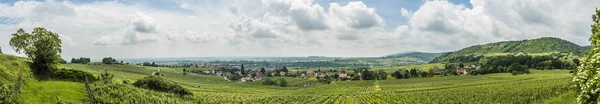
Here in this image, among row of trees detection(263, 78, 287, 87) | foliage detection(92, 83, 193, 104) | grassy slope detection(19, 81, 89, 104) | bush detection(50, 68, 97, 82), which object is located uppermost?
bush detection(50, 68, 97, 82)

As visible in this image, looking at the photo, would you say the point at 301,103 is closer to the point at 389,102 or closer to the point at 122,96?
the point at 389,102

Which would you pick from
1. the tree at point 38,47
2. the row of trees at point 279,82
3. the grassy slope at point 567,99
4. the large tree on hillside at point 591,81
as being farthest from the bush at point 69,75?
the row of trees at point 279,82

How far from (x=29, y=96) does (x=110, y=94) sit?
11.9 m

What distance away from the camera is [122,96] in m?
47.8

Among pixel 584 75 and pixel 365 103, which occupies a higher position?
pixel 584 75

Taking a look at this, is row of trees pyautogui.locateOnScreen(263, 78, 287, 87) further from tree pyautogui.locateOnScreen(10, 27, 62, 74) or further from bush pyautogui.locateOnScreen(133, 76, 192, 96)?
tree pyautogui.locateOnScreen(10, 27, 62, 74)

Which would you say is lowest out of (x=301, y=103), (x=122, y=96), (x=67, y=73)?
(x=301, y=103)

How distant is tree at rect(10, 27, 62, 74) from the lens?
155 feet

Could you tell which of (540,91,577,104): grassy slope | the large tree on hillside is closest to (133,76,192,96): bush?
(540,91,577,104): grassy slope

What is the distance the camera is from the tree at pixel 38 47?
47.1m

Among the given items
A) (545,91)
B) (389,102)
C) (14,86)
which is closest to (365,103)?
(389,102)

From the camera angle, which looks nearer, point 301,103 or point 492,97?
point 492,97

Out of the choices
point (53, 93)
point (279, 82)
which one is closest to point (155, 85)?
point (53, 93)

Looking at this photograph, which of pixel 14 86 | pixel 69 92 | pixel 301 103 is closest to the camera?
pixel 14 86
